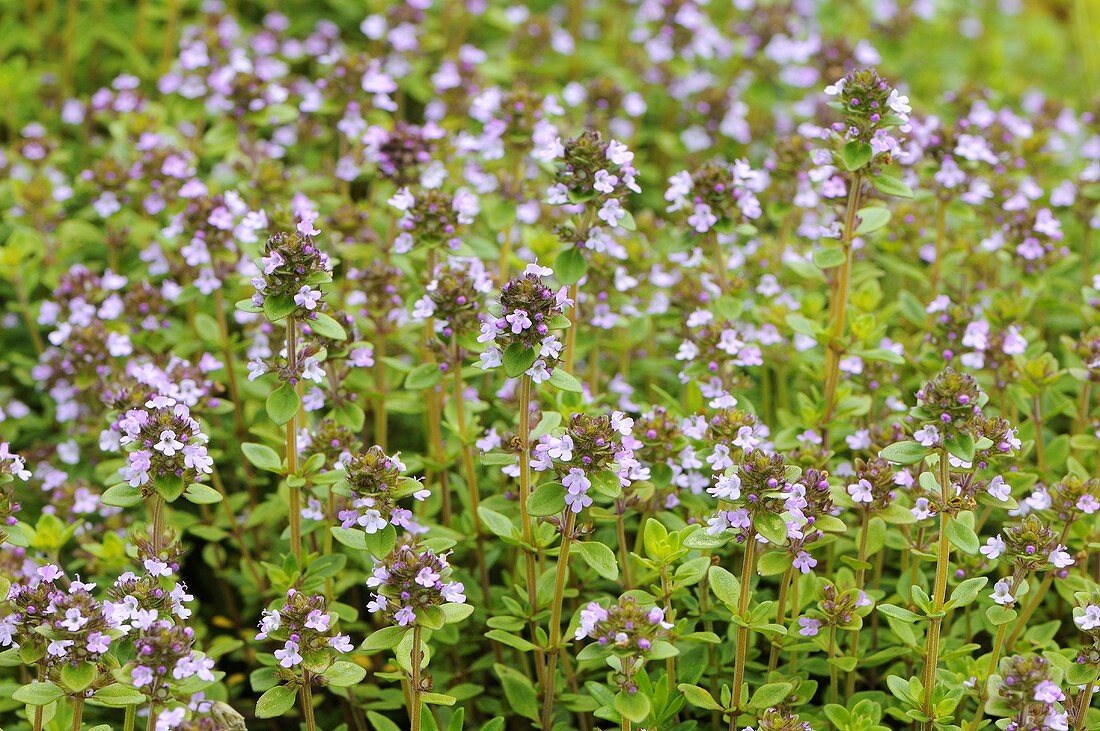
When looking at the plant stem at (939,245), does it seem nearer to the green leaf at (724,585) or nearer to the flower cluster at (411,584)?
the green leaf at (724,585)

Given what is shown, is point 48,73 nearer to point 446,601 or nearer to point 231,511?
point 231,511

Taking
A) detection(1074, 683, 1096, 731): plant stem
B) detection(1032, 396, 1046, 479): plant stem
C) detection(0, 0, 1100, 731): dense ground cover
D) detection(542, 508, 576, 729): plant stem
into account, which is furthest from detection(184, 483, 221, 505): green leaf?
detection(1032, 396, 1046, 479): plant stem

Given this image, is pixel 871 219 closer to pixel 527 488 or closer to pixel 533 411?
pixel 533 411

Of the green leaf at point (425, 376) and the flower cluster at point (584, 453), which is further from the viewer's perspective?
the green leaf at point (425, 376)

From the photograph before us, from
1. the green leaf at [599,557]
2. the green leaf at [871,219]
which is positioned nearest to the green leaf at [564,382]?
the green leaf at [599,557]

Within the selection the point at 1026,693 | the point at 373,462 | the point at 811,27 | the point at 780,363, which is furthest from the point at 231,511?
the point at 811,27

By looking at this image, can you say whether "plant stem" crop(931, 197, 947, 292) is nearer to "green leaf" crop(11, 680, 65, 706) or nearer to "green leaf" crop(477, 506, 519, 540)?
"green leaf" crop(477, 506, 519, 540)

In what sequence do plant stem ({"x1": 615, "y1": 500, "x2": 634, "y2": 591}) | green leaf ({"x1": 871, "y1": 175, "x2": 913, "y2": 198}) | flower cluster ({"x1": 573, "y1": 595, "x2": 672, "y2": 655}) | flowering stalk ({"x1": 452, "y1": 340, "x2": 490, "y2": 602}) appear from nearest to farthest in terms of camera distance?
flower cluster ({"x1": 573, "y1": 595, "x2": 672, "y2": 655})
plant stem ({"x1": 615, "y1": 500, "x2": 634, "y2": 591})
green leaf ({"x1": 871, "y1": 175, "x2": 913, "y2": 198})
flowering stalk ({"x1": 452, "y1": 340, "x2": 490, "y2": 602})

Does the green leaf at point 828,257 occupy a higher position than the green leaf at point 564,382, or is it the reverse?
the green leaf at point 828,257
